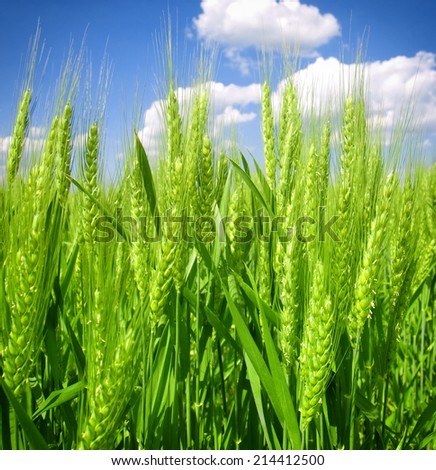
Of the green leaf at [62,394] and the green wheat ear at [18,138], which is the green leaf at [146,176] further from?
the green wheat ear at [18,138]

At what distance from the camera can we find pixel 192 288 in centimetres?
174

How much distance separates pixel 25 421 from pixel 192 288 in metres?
0.87

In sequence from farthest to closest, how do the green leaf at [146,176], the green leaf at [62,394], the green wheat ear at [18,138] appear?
the green wheat ear at [18,138] → the green leaf at [146,176] → the green leaf at [62,394]

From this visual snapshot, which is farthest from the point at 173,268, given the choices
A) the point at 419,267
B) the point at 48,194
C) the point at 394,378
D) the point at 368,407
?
the point at 394,378

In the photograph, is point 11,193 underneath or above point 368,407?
above

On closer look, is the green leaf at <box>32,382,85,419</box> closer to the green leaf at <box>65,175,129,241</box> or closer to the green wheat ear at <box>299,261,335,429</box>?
the green leaf at <box>65,175,129,241</box>

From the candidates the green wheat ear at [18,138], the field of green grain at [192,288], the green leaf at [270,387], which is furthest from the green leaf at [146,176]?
the green wheat ear at [18,138]

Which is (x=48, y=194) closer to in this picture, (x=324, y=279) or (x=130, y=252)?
(x=130, y=252)

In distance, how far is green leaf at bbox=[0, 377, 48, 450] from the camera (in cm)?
95

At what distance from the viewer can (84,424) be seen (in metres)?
0.98

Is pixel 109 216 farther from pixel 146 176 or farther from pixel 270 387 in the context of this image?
pixel 270 387

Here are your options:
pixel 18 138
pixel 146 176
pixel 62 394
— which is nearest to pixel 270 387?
pixel 62 394

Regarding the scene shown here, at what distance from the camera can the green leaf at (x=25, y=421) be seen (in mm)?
948

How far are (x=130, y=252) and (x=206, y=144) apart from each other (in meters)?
→ 0.59
